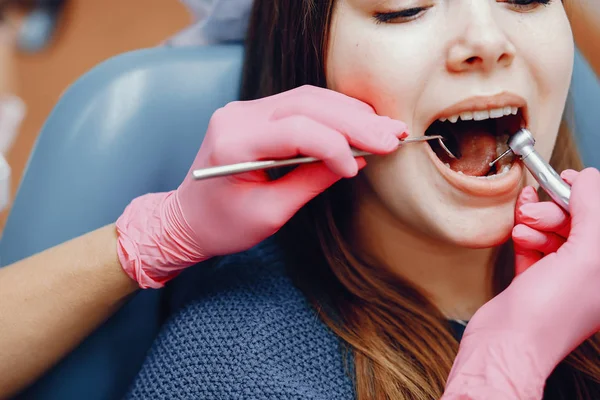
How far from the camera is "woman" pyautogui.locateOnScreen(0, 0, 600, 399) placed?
0.78 metres

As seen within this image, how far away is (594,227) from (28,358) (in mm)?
732

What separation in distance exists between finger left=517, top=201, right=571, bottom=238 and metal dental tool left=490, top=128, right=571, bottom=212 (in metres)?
0.01

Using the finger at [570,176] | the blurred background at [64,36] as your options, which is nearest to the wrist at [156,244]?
the finger at [570,176]

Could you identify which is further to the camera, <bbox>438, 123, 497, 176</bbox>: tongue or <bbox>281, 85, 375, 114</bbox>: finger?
<bbox>438, 123, 497, 176</bbox>: tongue

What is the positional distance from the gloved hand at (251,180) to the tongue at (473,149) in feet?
0.56

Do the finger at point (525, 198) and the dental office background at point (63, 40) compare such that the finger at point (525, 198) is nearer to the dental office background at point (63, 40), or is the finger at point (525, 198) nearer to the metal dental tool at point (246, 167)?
the metal dental tool at point (246, 167)

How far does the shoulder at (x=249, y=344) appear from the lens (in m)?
0.84

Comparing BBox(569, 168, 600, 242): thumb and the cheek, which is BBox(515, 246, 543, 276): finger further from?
the cheek

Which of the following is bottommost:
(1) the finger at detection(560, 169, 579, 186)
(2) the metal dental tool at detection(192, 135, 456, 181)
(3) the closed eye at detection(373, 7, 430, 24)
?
(1) the finger at detection(560, 169, 579, 186)

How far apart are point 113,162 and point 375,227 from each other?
16.0 inches

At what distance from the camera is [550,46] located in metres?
0.84

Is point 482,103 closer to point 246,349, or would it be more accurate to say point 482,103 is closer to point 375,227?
point 375,227

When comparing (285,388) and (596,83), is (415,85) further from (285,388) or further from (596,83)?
(596,83)

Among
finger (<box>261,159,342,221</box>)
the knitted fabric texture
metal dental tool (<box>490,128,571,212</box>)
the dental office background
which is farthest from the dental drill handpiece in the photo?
the dental office background
